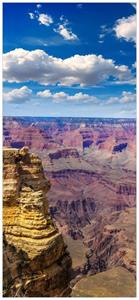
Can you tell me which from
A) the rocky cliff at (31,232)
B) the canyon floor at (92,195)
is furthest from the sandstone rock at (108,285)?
the rocky cliff at (31,232)

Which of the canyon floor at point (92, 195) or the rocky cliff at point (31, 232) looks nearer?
the rocky cliff at point (31, 232)

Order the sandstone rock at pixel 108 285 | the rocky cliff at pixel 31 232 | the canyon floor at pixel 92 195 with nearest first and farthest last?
the rocky cliff at pixel 31 232 → the sandstone rock at pixel 108 285 → the canyon floor at pixel 92 195

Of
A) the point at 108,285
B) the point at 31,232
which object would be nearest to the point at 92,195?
the point at 108,285

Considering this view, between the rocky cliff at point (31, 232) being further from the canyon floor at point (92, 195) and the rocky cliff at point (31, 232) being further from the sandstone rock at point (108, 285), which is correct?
the sandstone rock at point (108, 285)

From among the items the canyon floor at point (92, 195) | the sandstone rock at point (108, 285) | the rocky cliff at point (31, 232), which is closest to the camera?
the rocky cliff at point (31, 232)

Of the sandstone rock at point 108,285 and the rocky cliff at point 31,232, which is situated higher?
the rocky cliff at point 31,232

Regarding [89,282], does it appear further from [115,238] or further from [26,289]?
[115,238]

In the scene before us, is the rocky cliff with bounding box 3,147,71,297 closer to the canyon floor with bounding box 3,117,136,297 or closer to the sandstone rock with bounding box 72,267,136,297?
the canyon floor with bounding box 3,117,136,297
